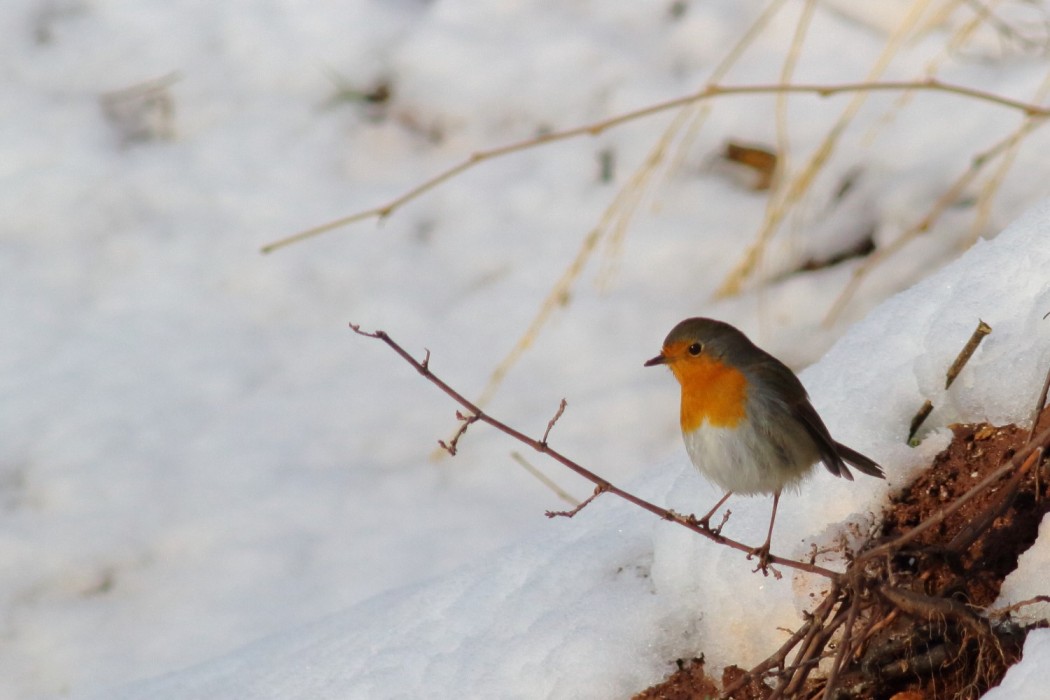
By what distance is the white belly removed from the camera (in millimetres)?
2074

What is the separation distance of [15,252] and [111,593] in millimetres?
1529

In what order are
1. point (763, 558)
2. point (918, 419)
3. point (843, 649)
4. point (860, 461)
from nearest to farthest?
point (843, 649) → point (763, 558) → point (860, 461) → point (918, 419)

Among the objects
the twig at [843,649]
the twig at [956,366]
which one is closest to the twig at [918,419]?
the twig at [956,366]

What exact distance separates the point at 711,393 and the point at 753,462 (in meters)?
0.23

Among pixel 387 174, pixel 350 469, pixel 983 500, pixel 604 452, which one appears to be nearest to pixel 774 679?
pixel 983 500

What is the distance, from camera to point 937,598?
5.67 ft

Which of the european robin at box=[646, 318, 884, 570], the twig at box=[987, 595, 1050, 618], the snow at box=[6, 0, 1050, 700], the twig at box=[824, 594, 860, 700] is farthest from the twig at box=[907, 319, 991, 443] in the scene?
the snow at box=[6, 0, 1050, 700]

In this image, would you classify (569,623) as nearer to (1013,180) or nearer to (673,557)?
(673,557)

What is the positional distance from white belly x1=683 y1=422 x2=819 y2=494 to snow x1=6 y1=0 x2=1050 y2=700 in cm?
150

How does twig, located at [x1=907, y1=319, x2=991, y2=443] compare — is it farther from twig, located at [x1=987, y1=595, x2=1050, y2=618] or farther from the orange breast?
twig, located at [x1=987, y1=595, x2=1050, y2=618]

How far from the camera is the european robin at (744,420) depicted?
6.79ft

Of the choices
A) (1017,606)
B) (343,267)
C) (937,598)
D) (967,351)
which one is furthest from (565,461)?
(343,267)

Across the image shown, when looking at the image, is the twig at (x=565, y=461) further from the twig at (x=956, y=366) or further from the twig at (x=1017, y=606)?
the twig at (x=956, y=366)

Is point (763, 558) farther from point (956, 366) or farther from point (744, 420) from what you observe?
point (956, 366)
